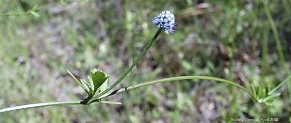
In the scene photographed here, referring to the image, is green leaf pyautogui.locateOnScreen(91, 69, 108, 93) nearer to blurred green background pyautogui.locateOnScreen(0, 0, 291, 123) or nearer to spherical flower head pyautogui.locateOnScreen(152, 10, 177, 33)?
spherical flower head pyautogui.locateOnScreen(152, 10, 177, 33)

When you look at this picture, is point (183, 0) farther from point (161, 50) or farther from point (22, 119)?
point (22, 119)

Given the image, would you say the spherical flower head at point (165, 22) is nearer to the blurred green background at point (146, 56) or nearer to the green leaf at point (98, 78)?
the green leaf at point (98, 78)

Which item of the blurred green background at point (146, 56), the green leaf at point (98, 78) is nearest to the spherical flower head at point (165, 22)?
the green leaf at point (98, 78)

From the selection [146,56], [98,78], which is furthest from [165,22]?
[146,56]

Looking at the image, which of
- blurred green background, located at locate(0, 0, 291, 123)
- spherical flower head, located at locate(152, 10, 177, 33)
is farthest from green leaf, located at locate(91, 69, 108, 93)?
blurred green background, located at locate(0, 0, 291, 123)

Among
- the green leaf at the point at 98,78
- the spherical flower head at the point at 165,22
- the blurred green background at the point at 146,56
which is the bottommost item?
the green leaf at the point at 98,78
